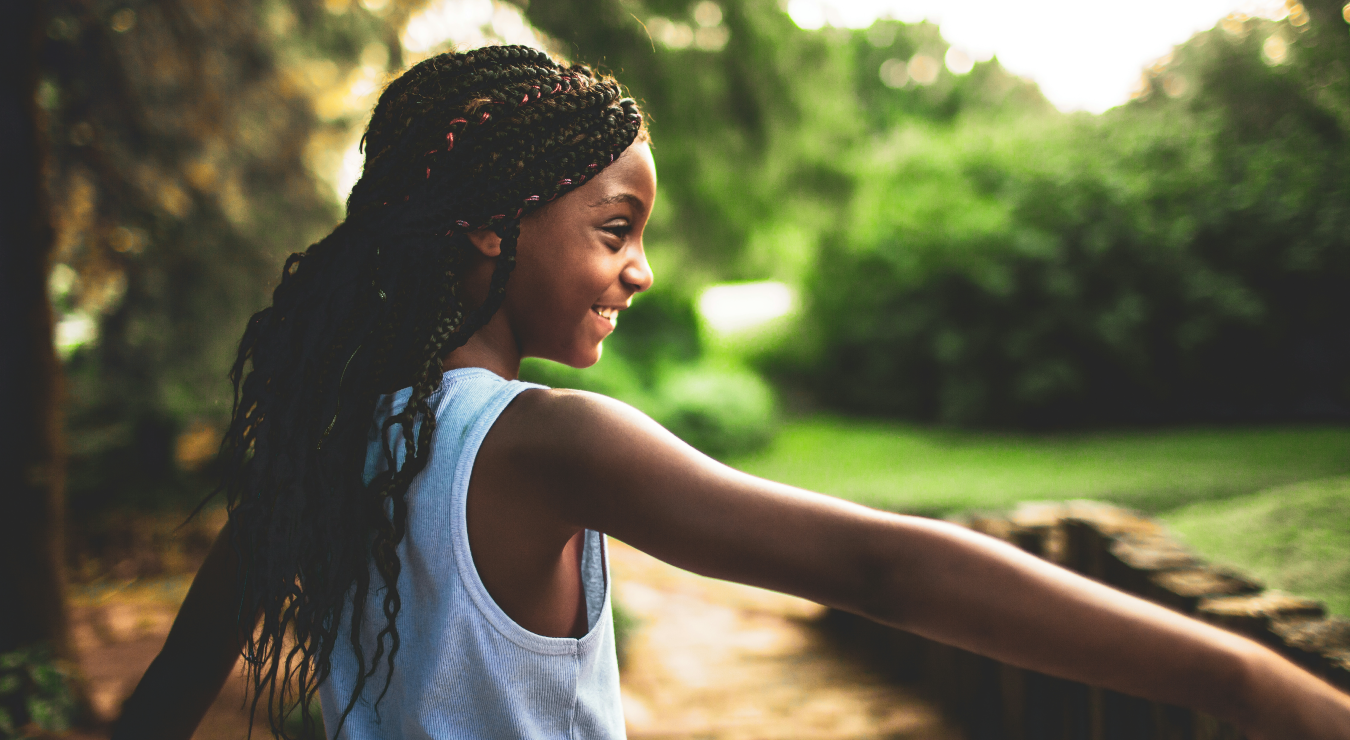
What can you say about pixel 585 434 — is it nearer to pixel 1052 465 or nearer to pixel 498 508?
pixel 498 508

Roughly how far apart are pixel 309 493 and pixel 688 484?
0.53 m

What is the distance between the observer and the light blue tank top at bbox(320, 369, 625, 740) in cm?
90

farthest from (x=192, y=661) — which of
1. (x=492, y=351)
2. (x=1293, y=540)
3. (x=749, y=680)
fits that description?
(x=1293, y=540)

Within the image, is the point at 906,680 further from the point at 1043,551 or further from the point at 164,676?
the point at 164,676

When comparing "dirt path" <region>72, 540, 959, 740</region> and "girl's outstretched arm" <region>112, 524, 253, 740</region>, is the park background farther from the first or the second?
"dirt path" <region>72, 540, 959, 740</region>

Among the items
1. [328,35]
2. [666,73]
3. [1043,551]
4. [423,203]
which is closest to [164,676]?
[423,203]

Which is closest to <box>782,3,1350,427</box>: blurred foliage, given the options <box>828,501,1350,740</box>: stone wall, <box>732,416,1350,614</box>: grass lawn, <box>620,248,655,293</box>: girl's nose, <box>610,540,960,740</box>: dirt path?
<box>732,416,1350,614</box>: grass lawn

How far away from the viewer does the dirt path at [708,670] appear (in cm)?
374

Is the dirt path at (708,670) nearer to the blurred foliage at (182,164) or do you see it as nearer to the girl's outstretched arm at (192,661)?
the blurred foliage at (182,164)

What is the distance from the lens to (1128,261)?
9984mm

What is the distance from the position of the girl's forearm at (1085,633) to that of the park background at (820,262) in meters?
1.10

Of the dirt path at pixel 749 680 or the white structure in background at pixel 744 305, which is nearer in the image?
the dirt path at pixel 749 680

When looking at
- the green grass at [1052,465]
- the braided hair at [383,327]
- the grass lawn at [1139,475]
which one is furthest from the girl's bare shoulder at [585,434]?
the green grass at [1052,465]

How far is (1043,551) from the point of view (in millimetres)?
3387
